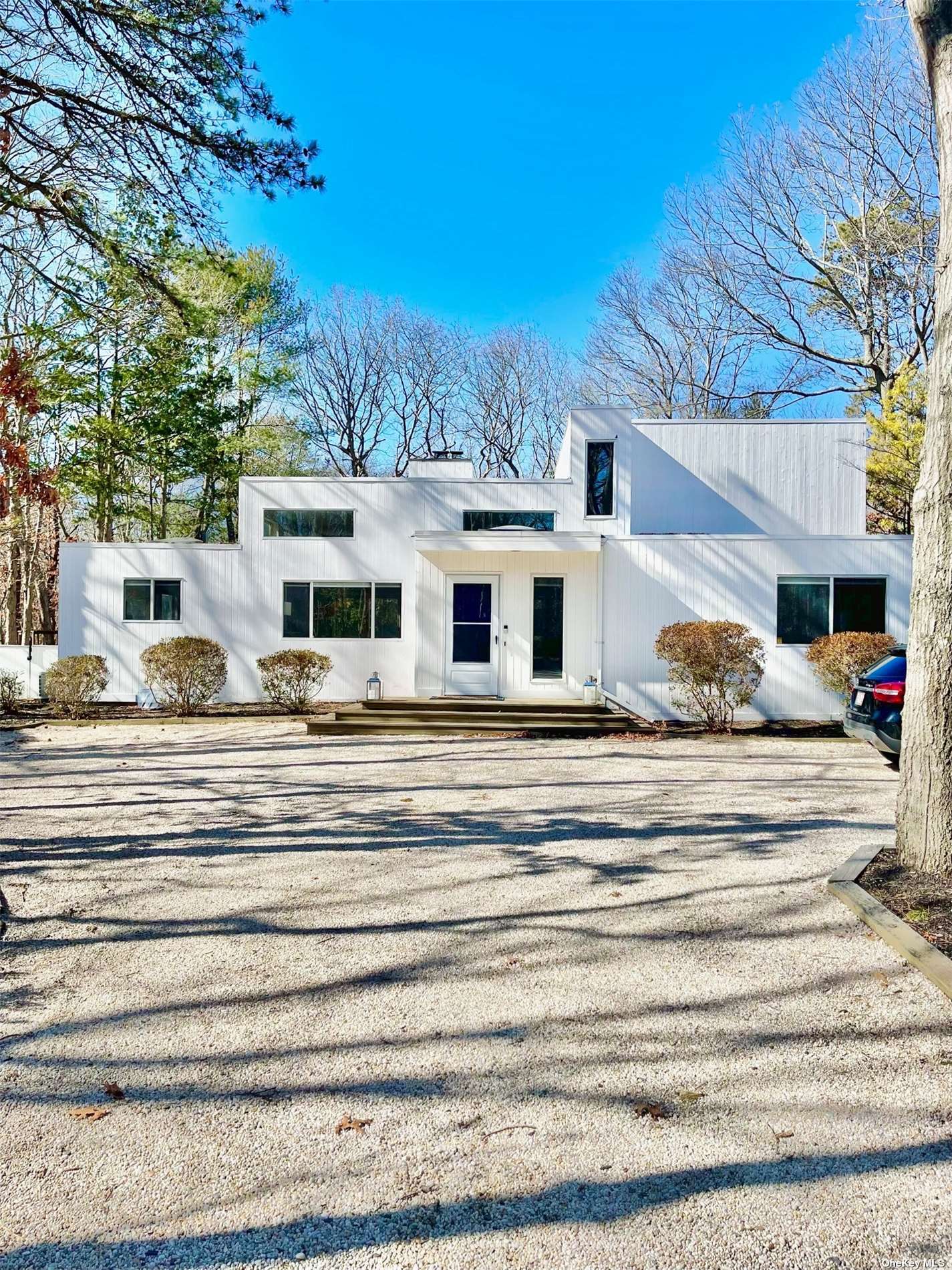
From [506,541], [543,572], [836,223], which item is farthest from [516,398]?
[506,541]

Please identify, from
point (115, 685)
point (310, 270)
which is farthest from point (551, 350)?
point (115, 685)

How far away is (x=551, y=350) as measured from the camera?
31594mm

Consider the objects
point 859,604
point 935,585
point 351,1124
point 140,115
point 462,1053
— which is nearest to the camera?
point 351,1124

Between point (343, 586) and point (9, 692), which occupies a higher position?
point (343, 586)

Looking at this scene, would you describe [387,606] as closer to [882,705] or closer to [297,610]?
[297,610]

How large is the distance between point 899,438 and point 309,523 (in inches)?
501

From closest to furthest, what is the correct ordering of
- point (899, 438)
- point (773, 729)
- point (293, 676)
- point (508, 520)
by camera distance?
1. point (773, 729)
2. point (293, 676)
3. point (508, 520)
4. point (899, 438)

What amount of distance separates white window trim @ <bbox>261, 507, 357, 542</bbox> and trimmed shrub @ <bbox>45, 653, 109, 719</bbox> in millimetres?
3612

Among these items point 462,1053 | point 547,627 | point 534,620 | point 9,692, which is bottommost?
point 462,1053

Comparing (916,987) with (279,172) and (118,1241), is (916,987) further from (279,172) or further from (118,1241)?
(279,172)

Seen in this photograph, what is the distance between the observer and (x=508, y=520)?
13.9 m

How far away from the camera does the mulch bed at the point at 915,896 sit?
12.1ft

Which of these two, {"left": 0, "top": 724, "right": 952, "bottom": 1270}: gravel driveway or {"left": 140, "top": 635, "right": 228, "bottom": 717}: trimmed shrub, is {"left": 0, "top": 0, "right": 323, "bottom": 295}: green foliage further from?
{"left": 140, "top": 635, "right": 228, "bottom": 717}: trimmed shrub

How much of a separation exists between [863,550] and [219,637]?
435 inches
